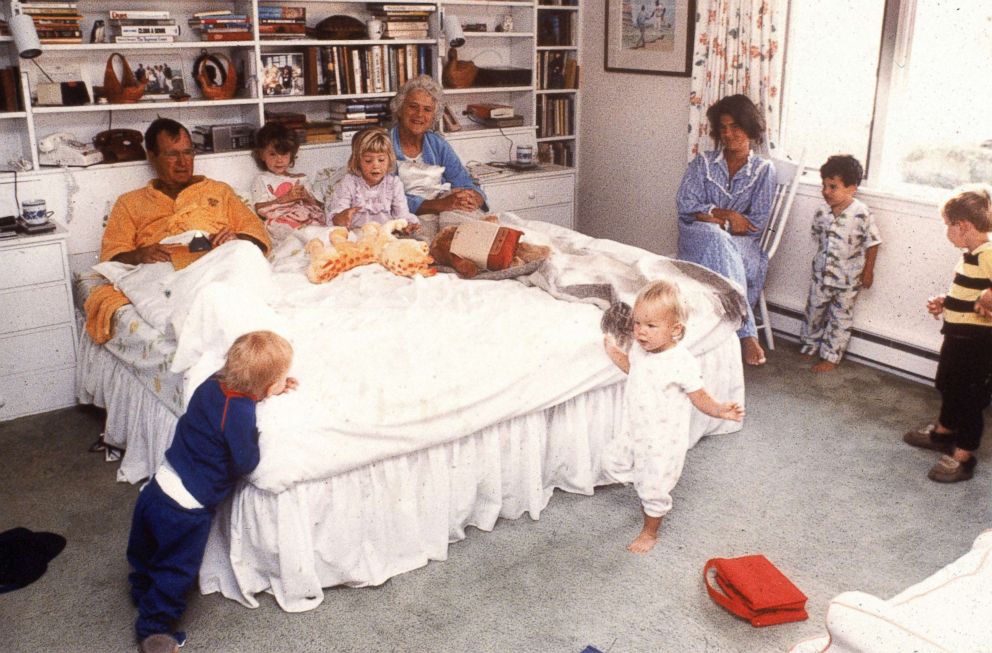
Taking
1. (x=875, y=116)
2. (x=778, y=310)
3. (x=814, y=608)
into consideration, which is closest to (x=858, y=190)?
(x=875, y=116)

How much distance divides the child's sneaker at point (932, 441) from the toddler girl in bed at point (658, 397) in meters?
1.20

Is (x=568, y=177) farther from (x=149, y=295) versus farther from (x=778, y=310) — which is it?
(x=149, y=295)

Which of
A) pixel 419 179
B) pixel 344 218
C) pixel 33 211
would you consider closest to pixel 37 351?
pixel 33 211

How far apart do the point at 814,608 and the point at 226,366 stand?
5.51ft

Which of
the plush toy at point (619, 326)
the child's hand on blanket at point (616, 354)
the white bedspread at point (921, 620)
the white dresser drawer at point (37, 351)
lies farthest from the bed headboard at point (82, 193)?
the white bedspread at point (921, 620)

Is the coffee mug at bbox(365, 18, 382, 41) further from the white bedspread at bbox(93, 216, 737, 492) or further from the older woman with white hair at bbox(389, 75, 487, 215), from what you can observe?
the white bedspread at bbox(93, 216, 737, 492)

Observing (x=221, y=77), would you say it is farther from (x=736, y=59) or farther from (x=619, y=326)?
(x=736, y=59)

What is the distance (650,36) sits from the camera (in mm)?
4910

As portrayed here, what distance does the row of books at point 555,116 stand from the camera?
526cm

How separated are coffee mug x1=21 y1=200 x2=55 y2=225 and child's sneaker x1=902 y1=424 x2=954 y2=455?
11.3 feet

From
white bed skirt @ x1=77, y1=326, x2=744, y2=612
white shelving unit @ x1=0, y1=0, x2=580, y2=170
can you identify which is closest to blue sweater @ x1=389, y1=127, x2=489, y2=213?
white shelving unit @ x1=0, y1=0, x2=580, y2=170

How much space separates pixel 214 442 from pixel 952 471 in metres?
2.44

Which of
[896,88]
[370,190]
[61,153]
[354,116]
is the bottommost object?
[370,190]

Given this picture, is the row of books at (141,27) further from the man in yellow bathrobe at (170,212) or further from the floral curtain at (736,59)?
the floral curtain at (736,59)
